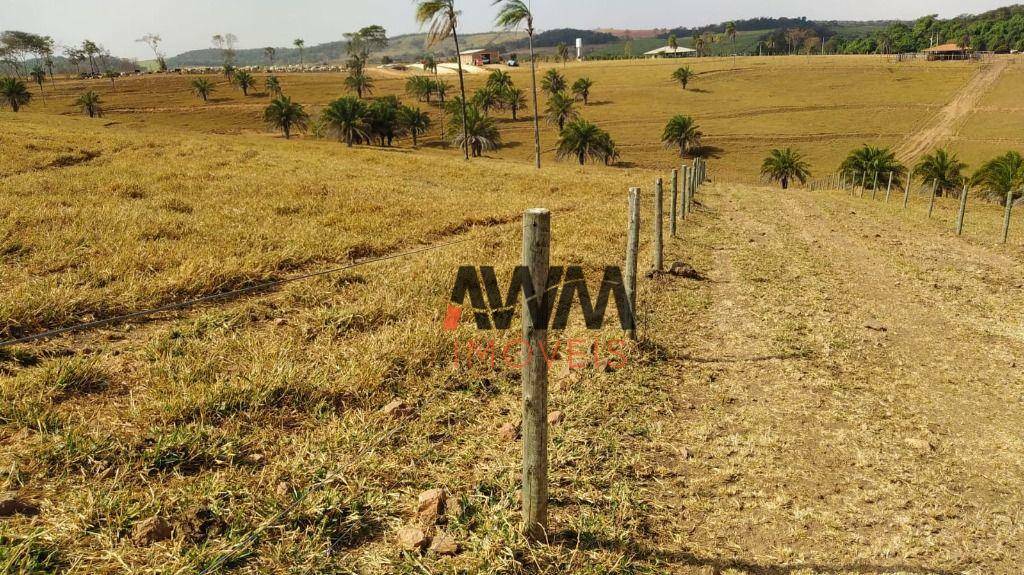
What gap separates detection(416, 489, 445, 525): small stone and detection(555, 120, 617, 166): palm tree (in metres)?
40.4

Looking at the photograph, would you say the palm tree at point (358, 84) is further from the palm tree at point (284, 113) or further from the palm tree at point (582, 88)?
the palm tree at point (284, 113)

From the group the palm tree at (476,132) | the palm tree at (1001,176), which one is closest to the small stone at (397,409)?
the palm tree at (1001,176)

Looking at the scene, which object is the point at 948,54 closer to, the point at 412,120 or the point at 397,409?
the point at 412,120

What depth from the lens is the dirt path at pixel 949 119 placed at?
53.3m

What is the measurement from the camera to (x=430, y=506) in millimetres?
3096

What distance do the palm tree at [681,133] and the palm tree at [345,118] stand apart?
29092 millimetres

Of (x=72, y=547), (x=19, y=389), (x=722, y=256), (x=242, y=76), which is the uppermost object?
(x=242, y=76)

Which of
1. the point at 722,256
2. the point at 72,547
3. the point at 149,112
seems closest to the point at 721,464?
the point at 72,547

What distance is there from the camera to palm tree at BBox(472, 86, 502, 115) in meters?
65.2

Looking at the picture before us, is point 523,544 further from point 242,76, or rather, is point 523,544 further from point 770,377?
point 242,76

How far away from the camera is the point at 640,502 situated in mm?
3354

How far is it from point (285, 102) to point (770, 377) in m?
51.5

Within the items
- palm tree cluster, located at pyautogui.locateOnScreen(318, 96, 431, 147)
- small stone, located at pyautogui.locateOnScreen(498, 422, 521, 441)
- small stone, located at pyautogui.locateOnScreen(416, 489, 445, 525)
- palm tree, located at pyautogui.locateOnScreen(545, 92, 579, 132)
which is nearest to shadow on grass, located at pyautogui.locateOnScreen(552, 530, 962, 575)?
small stone, located at pyautogui.locateOnScreen(416, 489, 445, 525)

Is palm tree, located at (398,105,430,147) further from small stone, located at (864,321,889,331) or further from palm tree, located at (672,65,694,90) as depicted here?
palm tree, located at (672,65,694,90)
